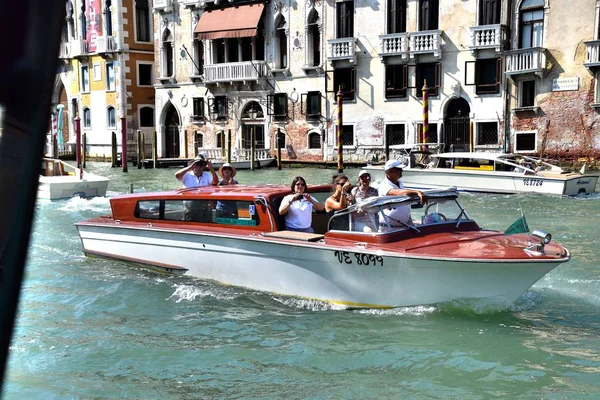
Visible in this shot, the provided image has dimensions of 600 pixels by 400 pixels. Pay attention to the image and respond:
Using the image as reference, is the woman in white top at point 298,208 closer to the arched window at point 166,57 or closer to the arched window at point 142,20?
the arched window at point 166,57

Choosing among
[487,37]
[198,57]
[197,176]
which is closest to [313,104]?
[198,57]

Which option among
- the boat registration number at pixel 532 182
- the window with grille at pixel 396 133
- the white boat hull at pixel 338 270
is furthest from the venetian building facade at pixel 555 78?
the white boat hull at pixel 338 270

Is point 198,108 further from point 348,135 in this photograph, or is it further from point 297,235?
point 297,235

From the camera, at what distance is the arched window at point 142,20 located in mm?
35062

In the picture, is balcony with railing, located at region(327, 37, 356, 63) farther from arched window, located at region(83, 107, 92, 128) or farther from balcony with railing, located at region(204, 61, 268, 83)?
arched window, located at region(83, 107, 92, 128)

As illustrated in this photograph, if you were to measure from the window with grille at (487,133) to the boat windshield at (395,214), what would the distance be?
17873 millimetres

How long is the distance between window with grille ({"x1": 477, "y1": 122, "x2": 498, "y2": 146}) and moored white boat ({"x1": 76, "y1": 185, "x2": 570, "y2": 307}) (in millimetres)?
17338

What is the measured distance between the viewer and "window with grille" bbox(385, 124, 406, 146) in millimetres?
26125

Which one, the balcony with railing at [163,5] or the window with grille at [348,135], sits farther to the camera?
the balcony with railing at [163,5]

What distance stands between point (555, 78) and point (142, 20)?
21.1 metres

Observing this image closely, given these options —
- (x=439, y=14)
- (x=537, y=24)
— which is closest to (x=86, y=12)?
(x=439, y=14)

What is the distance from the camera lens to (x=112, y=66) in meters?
35.2

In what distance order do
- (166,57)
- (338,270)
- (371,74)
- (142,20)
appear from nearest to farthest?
1. (338,270)
2. (371,74)
3. (166,57)
4. (142,20)

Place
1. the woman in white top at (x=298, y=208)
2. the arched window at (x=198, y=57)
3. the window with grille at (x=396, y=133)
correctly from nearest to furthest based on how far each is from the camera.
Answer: the woman in white top at (x=298, y=208) < the window with grille at (x=396, y=133) < the arched window at (x=198, y=57)
